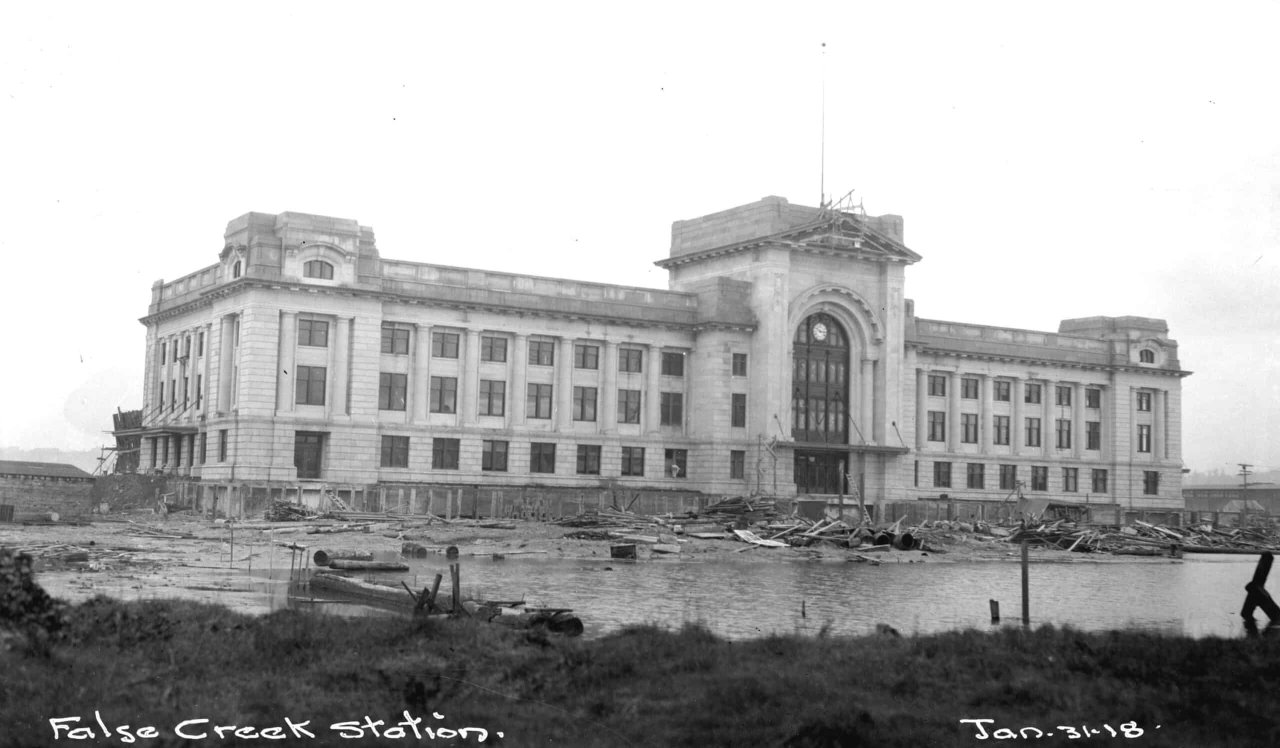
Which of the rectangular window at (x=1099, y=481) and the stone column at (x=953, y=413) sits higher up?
the stone column at (x=953, y=413)

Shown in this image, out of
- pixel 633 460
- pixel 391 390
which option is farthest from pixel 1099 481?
pixel 391 390

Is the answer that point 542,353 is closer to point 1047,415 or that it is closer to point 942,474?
point 942,474

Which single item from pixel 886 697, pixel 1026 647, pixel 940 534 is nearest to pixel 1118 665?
pixel 1026 647

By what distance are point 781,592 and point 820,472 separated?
47.7 m

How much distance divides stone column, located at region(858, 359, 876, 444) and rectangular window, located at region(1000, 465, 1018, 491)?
13813mm

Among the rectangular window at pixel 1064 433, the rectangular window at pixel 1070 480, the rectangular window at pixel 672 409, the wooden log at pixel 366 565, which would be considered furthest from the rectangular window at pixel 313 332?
the rectangular window at pixel 1070 480

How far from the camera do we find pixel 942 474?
9056 cm

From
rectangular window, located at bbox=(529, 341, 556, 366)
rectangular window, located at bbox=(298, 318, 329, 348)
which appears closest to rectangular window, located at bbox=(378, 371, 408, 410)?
rectangular window, located at bbox=(298, 318, 329, 348)

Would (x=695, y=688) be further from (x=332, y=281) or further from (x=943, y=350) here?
(x=943, y=350)

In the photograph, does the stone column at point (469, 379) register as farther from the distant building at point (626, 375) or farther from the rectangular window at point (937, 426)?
the rectangular window at point (937, 426)

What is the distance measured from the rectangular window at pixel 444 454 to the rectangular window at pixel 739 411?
17.4 meters

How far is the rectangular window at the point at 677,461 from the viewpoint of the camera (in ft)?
263

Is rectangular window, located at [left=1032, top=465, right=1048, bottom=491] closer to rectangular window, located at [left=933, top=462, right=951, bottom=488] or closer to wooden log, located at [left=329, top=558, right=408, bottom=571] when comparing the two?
rectangular window, located at [left=933, top=462, right=951, bottom=488]

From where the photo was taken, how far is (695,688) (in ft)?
55.8
